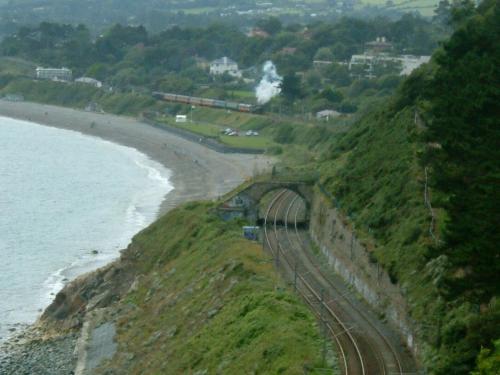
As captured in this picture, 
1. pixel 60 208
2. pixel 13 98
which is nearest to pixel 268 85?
pixel 13 98

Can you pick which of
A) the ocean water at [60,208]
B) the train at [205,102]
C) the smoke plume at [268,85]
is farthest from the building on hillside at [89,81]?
the ocean water at [60,208]

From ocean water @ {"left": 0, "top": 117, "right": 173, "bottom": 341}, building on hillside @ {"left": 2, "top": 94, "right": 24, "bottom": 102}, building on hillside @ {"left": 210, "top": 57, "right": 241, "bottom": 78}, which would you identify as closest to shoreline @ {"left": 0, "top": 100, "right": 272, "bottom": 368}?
ocean water @ {"left": 0, "top": 117, "right": 173, "bottom": 341}

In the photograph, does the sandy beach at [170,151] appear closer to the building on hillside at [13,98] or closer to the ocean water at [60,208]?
the ocean water at [60,208]

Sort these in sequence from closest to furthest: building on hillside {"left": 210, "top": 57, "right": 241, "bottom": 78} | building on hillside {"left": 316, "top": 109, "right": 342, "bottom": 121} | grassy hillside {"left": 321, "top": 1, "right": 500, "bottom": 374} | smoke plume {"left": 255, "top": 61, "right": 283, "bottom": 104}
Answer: grassy hillside {"left": 321, "top": 1, "right": 500, "bottom": 374}, building on hillside {"left": 316, "top": 109, "right": 342, "bottom": 121}, smoke plume {"left": 255, "top": 61, "right": 283, "bottom": 104}, building on hillside {"left": 210, "top": 57, "right": 241, "bottom": 78}

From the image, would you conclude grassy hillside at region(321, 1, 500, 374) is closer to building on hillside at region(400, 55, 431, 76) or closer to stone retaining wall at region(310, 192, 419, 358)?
stone retaining wall at region(310, 192, 419, 358)

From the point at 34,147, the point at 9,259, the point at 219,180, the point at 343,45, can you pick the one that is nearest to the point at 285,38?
the point at 343,45

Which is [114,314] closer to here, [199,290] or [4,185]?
[199,290]
